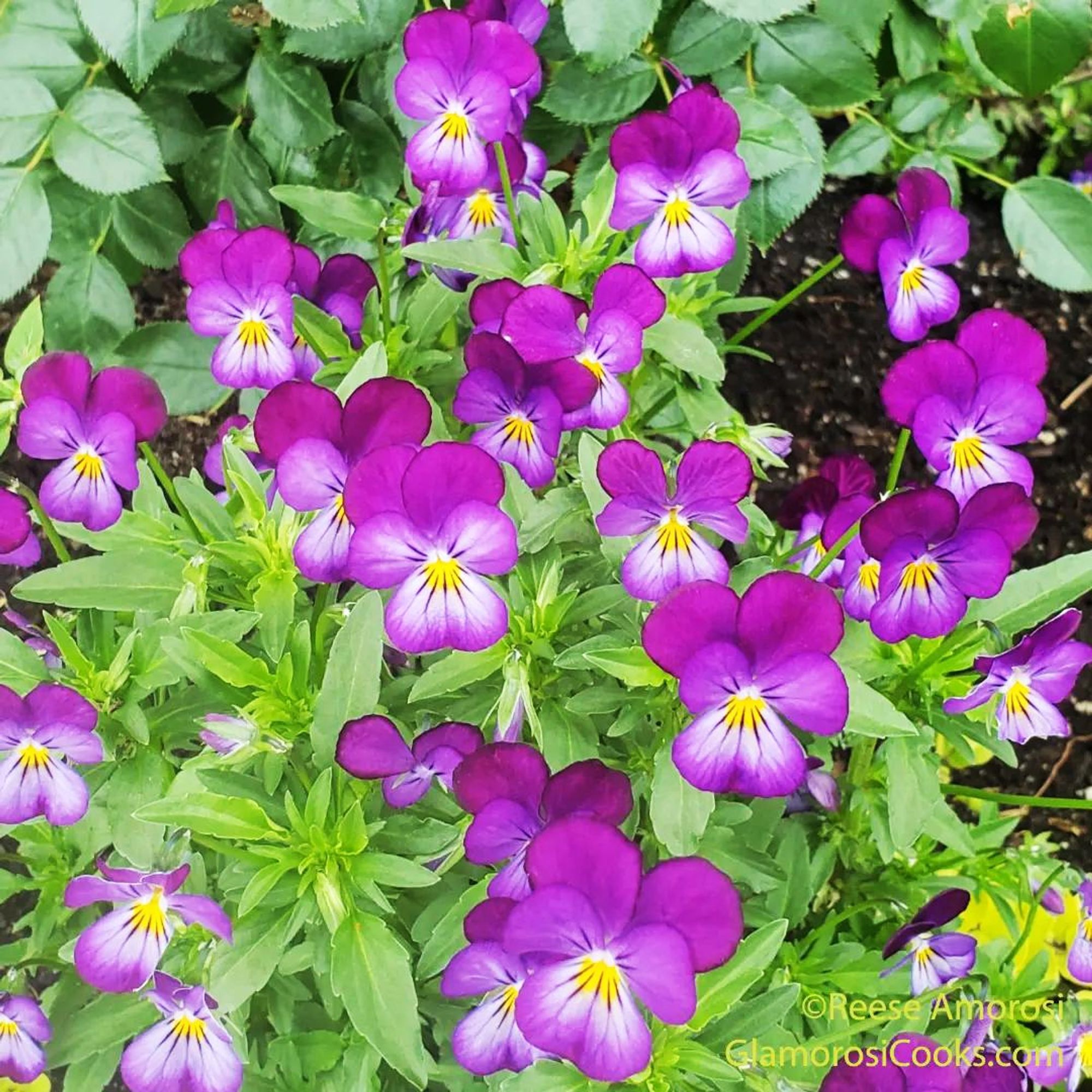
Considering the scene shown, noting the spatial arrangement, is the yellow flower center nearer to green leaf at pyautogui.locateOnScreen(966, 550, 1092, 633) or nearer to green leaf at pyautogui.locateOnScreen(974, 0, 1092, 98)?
green leaf at pyautogui.locateOnScreen(966, 550, 1092, 633)

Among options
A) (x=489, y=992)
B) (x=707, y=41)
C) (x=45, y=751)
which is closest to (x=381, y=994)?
(x=489, y=992)

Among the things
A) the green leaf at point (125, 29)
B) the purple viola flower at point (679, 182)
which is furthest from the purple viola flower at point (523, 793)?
the green leaf at point (125, 29)

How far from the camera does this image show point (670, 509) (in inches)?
37.8

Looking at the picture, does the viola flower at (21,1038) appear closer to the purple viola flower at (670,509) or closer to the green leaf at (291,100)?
the purple viola flower at (670,509)

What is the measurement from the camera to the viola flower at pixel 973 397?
3.33 ft

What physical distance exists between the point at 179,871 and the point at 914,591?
644mm

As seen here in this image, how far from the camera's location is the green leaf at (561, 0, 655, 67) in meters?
1.27

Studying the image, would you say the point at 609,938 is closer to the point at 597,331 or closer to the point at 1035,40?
the point at 597,331

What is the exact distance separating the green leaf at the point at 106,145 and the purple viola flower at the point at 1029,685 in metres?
1.07

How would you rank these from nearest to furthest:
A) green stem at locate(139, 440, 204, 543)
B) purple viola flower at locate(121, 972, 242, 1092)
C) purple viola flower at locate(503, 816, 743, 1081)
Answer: purple viola flower at locate(503, 816, 743, 1081) → purple viola flower at locate(121, 972, 242, 1092) → green stem at locate(139, 440, 204, 543)

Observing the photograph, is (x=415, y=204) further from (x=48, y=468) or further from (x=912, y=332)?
(x=48, y=468)

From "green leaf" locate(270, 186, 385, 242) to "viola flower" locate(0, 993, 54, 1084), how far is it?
838 mm

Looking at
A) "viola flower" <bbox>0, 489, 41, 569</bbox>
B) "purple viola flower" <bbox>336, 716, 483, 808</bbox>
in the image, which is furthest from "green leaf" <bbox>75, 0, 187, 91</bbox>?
"purple viola flower" <bbox>336, 716, 483, 808</bbox>

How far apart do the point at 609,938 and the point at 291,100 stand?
4.07ft
